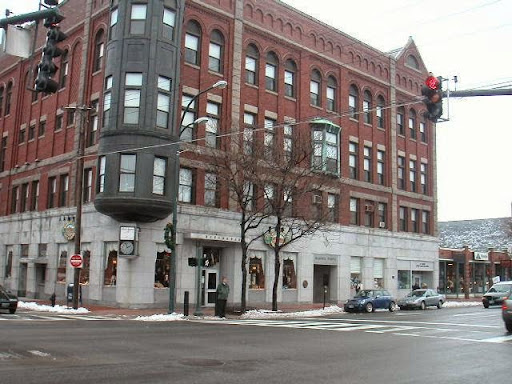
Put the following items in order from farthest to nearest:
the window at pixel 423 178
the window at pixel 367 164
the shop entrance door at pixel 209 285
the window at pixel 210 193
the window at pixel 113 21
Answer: the window at pixel 423 178 < the window at pixel 367 164 < the shop entrance door at pixel 209 285 < the window at pixel 210 193 < the window at pixel 113 21

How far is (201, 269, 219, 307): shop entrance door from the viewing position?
104ft

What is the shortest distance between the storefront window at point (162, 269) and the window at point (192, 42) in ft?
35.8

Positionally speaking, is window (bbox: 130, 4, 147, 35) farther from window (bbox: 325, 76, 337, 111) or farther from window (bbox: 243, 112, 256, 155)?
window (bbox: 325, 76, 337, 111)

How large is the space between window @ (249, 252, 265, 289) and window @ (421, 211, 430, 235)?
18.1 m

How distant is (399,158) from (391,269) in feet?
29.4

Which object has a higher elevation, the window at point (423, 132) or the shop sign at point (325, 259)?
the window at point (423, 132)

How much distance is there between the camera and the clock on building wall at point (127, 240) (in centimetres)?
2800

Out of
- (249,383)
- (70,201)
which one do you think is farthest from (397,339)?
(70,201)

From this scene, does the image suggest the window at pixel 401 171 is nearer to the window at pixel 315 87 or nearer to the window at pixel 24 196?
the window at pixel 315 87

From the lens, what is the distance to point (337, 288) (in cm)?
3897

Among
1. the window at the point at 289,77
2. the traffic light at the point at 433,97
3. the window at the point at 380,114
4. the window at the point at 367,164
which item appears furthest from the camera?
the window at the point at 380,114

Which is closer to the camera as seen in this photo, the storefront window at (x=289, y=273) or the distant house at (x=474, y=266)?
the storefront window at (x=289, y=273)

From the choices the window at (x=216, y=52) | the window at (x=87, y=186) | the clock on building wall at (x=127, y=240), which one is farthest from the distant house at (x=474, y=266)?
the window at (x=87, y=186)

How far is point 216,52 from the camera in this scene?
110ft
